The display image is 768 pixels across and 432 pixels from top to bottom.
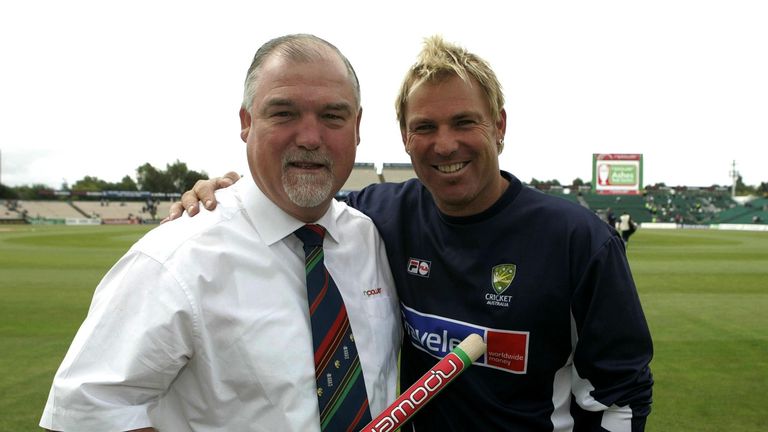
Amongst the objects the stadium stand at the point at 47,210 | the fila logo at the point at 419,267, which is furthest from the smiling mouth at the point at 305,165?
the stadium stand at the point at 47,210

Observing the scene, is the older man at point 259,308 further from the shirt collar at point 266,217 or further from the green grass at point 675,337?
the green grass at point 675,337

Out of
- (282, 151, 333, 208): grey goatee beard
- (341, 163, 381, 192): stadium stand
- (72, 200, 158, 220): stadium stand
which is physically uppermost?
(282, 151, 333, 208): grey goatee beard

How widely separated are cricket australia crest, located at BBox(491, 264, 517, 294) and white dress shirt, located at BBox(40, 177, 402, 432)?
579mm

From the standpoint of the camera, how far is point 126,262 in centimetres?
180

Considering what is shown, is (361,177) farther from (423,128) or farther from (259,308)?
(259,308)

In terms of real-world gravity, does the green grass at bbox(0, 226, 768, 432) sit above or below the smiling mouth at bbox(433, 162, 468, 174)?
below

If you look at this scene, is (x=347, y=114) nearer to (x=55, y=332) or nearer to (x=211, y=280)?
(x=211, y=280)

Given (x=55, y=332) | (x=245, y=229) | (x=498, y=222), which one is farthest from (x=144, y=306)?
(x=55, y=332)

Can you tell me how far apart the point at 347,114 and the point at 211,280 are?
32.6 inches

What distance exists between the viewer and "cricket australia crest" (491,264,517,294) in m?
2.34

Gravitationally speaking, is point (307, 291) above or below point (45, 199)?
above

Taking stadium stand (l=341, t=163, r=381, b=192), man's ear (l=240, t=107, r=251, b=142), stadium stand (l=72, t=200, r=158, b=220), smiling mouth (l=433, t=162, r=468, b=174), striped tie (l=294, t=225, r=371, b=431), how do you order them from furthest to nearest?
stadium stand (l=72, t=200, r=158, b=220)
stadium stand (l=341, t=163, r=381, b=192)
smiling mouth (l=433, t=162, r=468, b=174)
man's ear (l=240, t=107, r=251, b=142)
striped tie (l=294, t=225, r=371, b=431)


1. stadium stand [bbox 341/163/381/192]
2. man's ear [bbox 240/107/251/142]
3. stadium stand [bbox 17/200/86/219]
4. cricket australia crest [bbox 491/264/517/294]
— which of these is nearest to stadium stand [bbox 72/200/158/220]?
stadium stand [bbox 17/200/86/219]

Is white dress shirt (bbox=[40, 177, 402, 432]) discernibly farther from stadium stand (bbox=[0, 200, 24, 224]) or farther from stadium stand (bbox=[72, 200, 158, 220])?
stadium stand (bbox=[72, 200, 158, 220])
